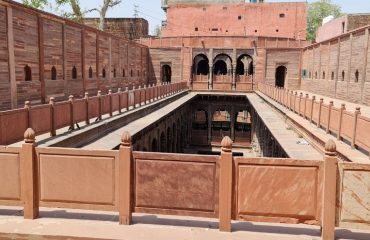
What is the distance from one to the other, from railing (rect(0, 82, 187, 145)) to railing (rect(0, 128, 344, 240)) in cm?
359

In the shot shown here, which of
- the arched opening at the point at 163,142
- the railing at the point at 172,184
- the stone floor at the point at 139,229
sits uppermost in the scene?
the railing at the point at 172,184

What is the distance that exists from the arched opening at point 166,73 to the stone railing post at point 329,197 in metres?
44.3

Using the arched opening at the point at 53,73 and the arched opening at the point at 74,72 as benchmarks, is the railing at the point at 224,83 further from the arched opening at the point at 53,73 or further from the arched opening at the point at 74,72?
the arched opening at the point at 53,73

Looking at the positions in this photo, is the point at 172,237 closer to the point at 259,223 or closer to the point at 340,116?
the point at 259,223

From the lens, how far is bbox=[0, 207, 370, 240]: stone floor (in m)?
5.08

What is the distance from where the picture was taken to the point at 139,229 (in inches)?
208

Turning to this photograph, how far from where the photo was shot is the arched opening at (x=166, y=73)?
48.8 meters

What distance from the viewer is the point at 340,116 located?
11.7 metres

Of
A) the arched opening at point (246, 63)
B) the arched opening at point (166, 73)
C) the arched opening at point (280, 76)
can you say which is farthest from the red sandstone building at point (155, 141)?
the arched opening at point (246, 63)

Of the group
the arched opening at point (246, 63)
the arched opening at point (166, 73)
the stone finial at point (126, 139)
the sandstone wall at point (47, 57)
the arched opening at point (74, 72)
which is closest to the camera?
the stone finial at point (126, 139)

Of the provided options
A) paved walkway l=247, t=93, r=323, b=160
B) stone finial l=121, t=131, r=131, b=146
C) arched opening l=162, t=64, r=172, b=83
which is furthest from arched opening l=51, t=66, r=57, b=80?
arched opening l=162, t=64, r=172, b=83

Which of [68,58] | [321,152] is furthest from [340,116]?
[68,58]

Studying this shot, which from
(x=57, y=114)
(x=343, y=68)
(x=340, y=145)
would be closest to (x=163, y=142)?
(x=343, y=68)

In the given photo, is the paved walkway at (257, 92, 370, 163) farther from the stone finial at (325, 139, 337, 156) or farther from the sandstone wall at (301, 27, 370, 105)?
the sandstone wall at (301, 27, 370, 105)
